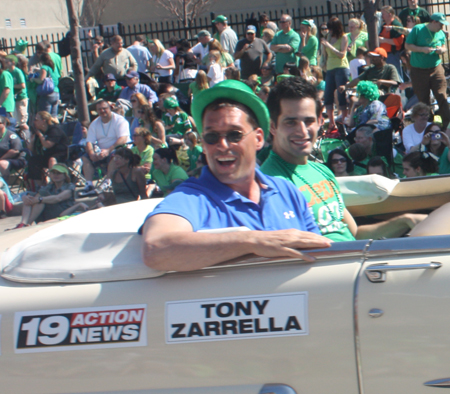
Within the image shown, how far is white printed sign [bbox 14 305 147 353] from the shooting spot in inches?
75.9

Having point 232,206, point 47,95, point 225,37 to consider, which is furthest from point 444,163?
point 47,95

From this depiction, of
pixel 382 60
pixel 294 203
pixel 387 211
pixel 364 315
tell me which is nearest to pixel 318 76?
pixel 382 60

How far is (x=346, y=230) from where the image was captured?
2865 mm

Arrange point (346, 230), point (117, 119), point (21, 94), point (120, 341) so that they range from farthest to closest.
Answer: point (21, 94), point (117, 119), point (346, 230), point (120, 341)

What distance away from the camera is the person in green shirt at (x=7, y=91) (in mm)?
10805

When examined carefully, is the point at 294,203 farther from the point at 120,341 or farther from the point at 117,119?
the point at 117,119

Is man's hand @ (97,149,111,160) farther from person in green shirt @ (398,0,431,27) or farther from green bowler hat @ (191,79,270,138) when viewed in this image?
person in green shirt @ (398,0,431,27)

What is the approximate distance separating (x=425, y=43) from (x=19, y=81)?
734 centimetres

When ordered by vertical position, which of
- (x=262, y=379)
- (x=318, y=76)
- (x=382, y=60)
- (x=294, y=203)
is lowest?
(x=262, y=379)

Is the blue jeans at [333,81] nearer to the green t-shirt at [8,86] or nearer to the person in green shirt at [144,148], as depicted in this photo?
the person in green shirt at [144,148]

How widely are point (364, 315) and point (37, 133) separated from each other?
754 cm

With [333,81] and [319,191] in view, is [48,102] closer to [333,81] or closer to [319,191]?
[333,81]

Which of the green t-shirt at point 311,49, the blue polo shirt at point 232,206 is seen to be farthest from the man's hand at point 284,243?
the green t-shirt at point 311,49

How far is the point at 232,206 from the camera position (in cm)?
230
